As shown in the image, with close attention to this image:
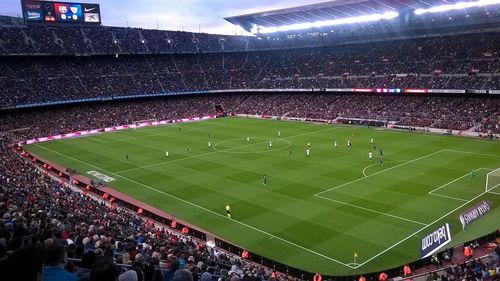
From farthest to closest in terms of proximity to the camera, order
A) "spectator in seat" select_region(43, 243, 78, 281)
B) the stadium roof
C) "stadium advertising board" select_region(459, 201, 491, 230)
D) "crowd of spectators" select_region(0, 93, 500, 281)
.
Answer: the stadium roof < "stadium advertising board" select_region(459, 201, 491, 230) < "crowd of spectators" select_region(0, 93, 500, 281) < "spectator in seat" select_region(43, 243, 78, 281)

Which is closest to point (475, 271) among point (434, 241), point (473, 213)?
point (434, 241)

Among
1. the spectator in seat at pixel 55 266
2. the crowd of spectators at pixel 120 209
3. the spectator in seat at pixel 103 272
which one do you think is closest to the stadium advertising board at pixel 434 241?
the crowd of spectators at pixel 120 209

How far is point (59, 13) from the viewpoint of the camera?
82.0 meters

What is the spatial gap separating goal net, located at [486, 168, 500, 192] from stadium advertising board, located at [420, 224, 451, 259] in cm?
1216

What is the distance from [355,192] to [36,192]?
22114mm

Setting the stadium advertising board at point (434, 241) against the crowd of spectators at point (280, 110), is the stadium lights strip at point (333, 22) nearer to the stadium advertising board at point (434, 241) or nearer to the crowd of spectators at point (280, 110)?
the crowd of spectators at point (280, 110)

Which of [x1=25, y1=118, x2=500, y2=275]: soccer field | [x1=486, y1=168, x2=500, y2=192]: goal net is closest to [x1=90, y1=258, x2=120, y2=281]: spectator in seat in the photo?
[x1=25, y1=118, x2=500, y2=275]: soccer field

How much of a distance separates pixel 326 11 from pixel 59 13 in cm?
5222

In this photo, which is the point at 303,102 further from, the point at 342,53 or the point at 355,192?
the point at 355,192

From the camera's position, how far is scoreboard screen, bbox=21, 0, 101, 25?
7856 centimetres

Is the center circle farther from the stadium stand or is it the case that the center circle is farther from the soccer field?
the stadium stand

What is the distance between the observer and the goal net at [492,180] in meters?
32.2

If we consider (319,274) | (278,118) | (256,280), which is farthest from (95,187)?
(278,118)

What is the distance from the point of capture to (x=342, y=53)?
86.5 m
